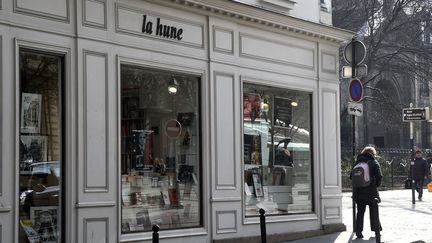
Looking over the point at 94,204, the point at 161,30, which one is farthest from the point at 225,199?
the point at 161,30

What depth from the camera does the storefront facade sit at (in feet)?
27.6

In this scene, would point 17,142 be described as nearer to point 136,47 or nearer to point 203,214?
point 136,47

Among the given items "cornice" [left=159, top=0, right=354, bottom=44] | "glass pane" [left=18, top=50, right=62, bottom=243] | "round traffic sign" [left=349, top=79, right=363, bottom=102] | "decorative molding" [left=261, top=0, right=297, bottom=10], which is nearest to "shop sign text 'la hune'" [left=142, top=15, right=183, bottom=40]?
"cornice" [left=159, top=0, right=354, bottom=44]

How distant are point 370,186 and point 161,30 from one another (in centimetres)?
509

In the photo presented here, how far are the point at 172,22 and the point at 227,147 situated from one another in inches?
94.7

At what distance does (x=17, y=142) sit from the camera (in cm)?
798

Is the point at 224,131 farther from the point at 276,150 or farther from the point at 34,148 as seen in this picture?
the point at 34,148

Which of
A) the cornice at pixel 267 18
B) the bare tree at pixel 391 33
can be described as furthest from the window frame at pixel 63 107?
the bare tree at pixel 391 33

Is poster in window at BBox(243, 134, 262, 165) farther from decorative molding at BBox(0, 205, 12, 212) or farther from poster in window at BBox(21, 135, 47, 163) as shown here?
decorative molding at BBox(0, 205, 12, 212)

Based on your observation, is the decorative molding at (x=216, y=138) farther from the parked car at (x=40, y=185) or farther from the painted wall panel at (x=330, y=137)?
the parked car at (x=40, y=185)

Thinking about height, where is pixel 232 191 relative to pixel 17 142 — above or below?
below

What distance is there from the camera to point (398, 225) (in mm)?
14328

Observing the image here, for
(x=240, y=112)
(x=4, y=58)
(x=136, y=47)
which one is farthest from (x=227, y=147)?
(x=4, y=58)

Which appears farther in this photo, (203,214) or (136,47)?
(203,214)
